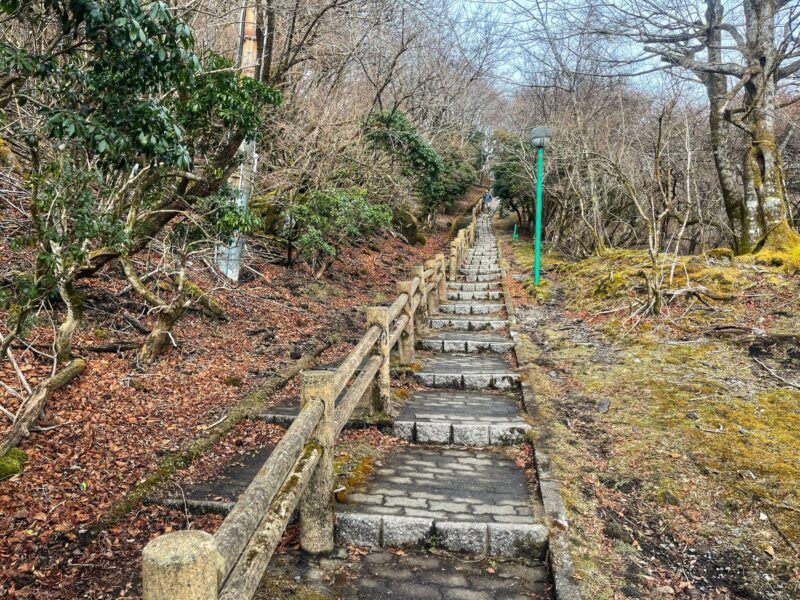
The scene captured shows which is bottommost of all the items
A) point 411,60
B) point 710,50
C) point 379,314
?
point 379,314

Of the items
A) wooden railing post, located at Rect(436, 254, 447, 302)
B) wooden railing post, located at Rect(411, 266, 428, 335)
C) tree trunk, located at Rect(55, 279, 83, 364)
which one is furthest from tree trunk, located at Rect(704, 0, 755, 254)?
tree trunk, located at Rect(55, 279, 83, 364)

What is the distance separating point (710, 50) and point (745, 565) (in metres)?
8.60

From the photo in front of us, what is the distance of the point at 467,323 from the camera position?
907cm


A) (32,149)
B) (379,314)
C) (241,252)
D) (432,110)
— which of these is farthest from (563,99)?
(32,149)

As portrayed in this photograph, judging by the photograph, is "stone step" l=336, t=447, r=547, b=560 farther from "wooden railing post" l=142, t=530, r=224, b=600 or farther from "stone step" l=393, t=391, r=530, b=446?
"wooden railing post" l=142, t=530, r=224, b=600

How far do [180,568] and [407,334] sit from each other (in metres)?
5.42

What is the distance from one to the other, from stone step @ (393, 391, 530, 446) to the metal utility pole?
4.43 meters

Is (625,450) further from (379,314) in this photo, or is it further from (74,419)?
(74,419)

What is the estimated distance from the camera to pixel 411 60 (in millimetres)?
18703

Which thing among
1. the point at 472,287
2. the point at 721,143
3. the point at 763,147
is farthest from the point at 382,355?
the point at 472,287

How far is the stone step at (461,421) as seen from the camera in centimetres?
476

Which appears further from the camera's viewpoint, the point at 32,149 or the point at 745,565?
the point at 32,149

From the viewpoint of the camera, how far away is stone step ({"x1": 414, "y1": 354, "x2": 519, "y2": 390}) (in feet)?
20.4

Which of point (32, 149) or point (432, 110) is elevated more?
point (432, 110)
